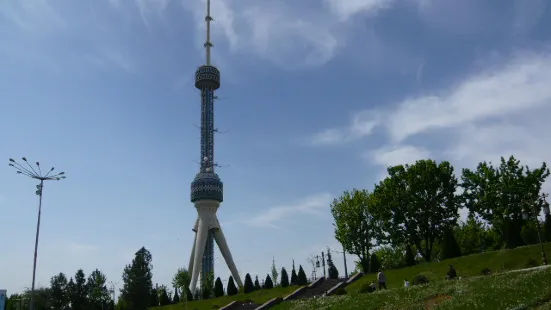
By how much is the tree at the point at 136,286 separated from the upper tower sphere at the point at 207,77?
1591 inches

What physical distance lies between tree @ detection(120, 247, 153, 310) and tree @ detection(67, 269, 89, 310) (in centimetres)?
1054

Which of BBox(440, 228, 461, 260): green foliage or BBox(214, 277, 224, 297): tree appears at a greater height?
BBox(440, 228, 461, 260): green foliage

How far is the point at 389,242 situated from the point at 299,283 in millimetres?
12890

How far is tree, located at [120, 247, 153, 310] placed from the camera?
7112cm

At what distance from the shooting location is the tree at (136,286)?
233ft

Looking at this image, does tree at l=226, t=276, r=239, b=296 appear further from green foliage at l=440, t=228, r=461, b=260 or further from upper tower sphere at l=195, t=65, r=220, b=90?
upper tower sphere at l=195, t=65, r=220, b=90

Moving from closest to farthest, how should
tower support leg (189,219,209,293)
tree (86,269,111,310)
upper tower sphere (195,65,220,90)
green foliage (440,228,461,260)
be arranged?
green foliage (440,228,461,260), tree (86,269,111,310), tower support leg (189,219,209,293), upper tower sphere (195,65,220,90)

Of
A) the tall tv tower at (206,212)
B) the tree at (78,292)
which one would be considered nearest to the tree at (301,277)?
the tall tv tower at (206,212)

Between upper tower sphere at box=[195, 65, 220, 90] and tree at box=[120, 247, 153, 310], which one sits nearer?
tree at box=[120, 247, 153, 310]

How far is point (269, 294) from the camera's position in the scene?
191 ft

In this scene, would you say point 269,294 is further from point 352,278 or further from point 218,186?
point 218,186

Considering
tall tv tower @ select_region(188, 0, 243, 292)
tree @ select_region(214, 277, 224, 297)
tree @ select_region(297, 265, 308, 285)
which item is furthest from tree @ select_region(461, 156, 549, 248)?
tall tv tower @ select_region(188, 0, 243, 292)

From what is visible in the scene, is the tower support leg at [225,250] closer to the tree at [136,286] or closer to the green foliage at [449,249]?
the tree at [136,286]

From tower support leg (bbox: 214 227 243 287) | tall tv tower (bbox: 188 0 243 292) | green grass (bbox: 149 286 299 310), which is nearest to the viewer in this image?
green grass (bbox: 149 286 299 310)
